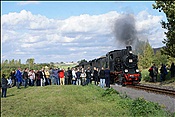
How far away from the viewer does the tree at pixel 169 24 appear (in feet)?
101

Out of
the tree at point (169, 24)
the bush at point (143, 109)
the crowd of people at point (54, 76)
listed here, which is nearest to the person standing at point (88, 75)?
the crowd of people at point (54, 76)

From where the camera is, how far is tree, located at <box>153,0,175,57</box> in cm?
3077

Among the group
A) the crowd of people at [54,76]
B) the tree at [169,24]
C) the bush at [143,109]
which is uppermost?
the tree at [169,24]

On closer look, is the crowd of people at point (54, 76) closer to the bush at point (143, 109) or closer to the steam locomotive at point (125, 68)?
the steam locomotive at point (125, 68)

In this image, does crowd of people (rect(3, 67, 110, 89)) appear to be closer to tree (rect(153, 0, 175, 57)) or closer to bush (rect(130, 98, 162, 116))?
tree (rect(153, 0, 175, 57))

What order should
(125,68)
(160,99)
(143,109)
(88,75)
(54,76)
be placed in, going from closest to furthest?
(143,109) → (160,99) → (88,75) → (54,76) → (125,68)

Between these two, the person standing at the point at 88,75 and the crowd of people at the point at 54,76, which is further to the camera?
the crowd of people at the point at 54,76

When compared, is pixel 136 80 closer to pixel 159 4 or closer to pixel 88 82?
pixel 88 82

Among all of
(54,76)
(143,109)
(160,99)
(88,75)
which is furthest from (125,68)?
(143,109)

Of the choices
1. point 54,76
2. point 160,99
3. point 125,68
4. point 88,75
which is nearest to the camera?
point 160,99

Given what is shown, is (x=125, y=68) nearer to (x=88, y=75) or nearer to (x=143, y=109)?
(x=88, y=75)

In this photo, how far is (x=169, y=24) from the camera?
3164cm

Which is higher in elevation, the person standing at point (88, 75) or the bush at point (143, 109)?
the person standing at point (88, 75)

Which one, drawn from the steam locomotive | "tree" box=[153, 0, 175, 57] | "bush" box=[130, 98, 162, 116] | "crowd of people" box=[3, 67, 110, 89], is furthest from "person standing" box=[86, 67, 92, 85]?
"bush" box=[130, 98, 162, 116]
